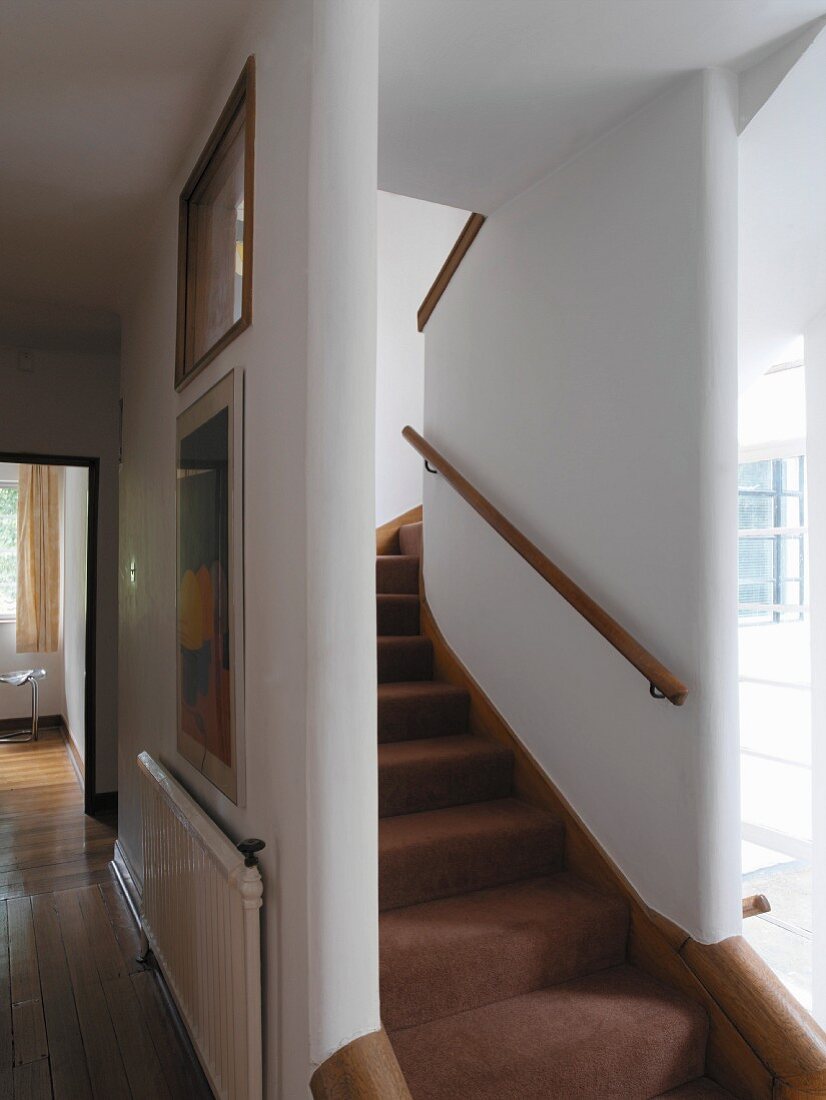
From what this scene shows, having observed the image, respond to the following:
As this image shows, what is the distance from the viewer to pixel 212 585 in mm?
2127

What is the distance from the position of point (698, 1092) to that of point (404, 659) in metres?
1.81

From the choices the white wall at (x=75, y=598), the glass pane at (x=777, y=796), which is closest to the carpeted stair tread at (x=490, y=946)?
the glass pane at (x=777, y=796)

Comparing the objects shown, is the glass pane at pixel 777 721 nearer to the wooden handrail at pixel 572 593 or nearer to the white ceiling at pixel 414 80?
the wooden handrail at pixel 572 593

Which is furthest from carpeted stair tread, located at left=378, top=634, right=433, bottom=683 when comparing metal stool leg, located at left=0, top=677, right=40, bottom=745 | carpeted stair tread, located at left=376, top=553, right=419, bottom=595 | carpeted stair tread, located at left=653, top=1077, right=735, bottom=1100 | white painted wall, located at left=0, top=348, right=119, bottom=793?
metal stool leg, located at left=0, top=677, right=40, bottom=745

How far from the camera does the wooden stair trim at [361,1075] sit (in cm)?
141

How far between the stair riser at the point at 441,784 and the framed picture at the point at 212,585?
0.67 m

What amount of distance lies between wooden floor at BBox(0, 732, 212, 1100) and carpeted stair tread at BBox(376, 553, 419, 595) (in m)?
1.78

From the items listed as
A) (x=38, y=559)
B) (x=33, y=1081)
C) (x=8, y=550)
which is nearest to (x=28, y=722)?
(x=38, y=559)

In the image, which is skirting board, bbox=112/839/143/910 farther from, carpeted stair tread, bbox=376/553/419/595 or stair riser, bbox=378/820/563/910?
carpeted stair tread, bbox=376/553/419/595

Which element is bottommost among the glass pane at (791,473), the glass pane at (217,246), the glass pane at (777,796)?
the glass pane at (777,796)

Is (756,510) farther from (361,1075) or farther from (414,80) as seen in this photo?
(361,1075)

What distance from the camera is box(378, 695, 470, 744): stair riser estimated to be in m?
2.98

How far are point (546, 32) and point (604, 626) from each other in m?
1.55

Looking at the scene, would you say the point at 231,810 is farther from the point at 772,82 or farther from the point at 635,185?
the point at 772,82
